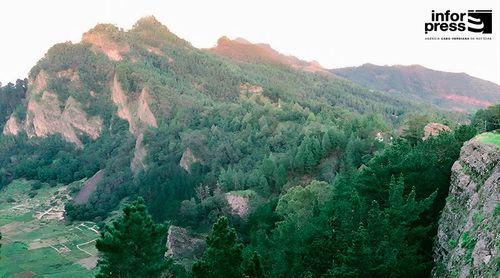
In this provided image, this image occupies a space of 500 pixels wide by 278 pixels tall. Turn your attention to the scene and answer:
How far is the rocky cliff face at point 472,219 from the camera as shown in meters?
16.2

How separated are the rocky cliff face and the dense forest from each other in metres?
0.97

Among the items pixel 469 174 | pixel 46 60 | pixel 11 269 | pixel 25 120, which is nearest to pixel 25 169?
pixel 25 120

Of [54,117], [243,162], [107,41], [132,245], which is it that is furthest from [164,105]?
[132,245]

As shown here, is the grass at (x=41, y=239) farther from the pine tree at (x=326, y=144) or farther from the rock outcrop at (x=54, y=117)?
the pine tree at (x=326, y=144)

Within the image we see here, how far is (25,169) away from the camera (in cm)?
13138

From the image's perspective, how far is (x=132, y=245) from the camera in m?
26.8

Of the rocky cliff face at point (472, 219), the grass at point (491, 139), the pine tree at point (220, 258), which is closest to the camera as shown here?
the rocky cliff face at point (472, 219)

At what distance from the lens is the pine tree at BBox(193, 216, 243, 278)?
2342 cm

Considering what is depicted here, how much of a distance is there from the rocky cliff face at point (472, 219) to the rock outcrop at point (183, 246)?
119 feet

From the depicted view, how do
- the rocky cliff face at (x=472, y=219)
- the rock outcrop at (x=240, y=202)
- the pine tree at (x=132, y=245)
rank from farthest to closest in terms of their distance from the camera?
the rock outcrop at (x=240, y=202), the pine tree at (x=132, y=245), the rocky cliff face at (x=472, y=219)

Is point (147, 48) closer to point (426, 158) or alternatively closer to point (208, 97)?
point (208, 97)

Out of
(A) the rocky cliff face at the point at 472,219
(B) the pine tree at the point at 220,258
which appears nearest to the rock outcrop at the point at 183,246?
(B) the pine tree at the point at 220,258

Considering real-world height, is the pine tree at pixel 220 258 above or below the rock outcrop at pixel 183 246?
above

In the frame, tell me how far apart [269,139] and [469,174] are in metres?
62.8
